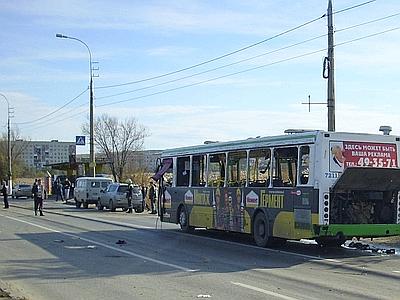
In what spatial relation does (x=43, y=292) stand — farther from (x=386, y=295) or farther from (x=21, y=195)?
(x=21, y=195)

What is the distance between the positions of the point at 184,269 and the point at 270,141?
588cm

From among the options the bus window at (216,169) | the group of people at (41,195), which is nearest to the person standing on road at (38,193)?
the group of people at (41,195)

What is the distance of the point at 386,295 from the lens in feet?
37.8

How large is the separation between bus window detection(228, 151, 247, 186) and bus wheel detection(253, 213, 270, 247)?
4.38 ft

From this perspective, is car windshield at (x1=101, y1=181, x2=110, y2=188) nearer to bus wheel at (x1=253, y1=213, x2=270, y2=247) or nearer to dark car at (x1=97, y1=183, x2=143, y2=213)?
dark car at (x1=97, y1=183, x2=143, y2=213)

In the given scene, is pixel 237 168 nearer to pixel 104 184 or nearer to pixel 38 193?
pixel 38 193

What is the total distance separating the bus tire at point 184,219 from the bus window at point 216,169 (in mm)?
2234

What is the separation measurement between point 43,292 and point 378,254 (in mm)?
9024

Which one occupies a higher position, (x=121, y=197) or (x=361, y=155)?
(x=361, y=155)

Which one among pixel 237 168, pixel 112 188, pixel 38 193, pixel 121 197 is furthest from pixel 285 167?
pixel 112 188

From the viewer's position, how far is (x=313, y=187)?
1742 cm

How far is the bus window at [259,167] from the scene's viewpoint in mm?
19641

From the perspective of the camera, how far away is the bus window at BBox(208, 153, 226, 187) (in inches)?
868

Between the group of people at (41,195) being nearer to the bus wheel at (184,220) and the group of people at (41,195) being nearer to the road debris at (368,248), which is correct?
the bus wheel at (184,220)
